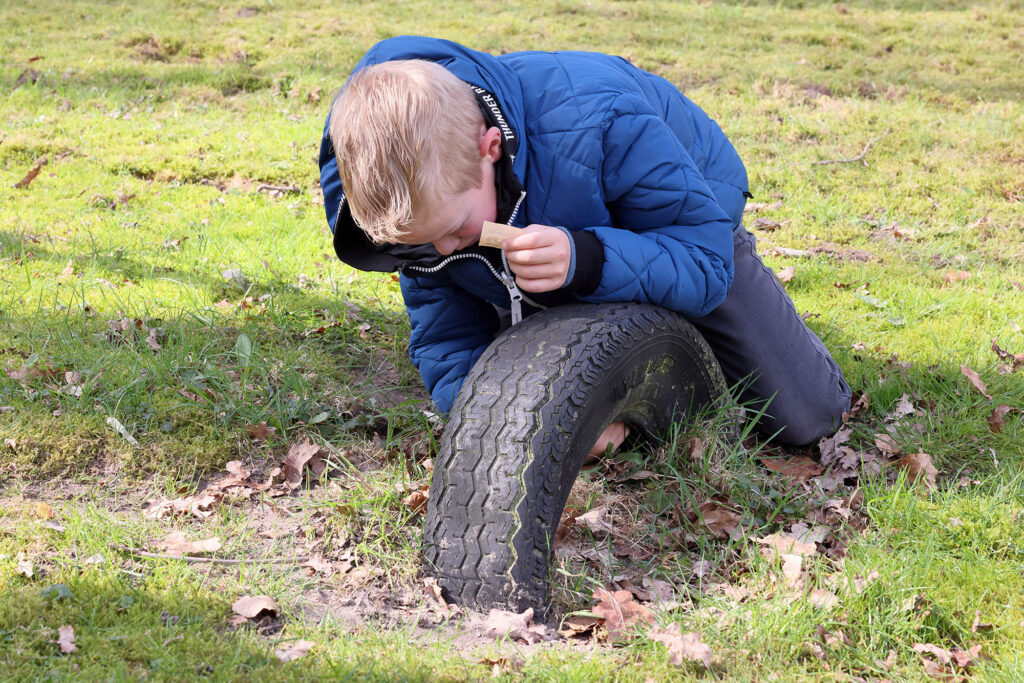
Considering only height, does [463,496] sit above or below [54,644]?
above

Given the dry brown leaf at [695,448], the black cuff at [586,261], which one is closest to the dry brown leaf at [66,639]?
the black cuff at [586,261]

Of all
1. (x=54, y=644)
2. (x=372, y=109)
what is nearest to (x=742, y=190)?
(x=372, y=109)

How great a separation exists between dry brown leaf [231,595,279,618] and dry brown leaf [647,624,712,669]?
1052mm

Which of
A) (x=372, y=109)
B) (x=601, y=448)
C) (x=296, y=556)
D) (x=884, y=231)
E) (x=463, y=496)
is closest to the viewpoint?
(x=372, y=109)

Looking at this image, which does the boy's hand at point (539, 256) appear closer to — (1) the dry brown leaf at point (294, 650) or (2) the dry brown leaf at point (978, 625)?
(1) the dry brown leaf at point (294, 650)

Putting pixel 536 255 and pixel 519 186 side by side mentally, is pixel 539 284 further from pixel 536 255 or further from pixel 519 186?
pixel 519 186

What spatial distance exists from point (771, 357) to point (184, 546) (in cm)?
243

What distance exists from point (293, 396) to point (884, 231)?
4.17 metres

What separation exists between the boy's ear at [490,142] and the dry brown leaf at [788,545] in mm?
1499

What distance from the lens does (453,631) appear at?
7.98 ft

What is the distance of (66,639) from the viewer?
2213 millimetres

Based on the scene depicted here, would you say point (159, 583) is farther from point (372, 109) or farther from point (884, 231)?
point (884, 231)

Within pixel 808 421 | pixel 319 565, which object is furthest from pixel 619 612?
pixel 808 421

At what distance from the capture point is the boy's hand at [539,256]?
2.59 m
